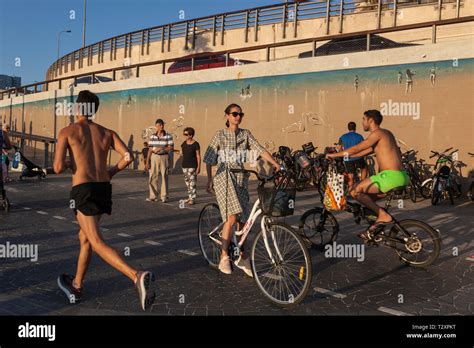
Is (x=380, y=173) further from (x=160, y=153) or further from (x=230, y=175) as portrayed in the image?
(x=160, y=153)

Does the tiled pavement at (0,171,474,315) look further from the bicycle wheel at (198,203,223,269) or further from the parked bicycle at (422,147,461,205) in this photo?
the parked bicycle at (422,147,461,205)

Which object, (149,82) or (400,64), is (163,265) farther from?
(149,82)

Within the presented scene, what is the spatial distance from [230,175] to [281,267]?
52.8 inches

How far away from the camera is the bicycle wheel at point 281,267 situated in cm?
434

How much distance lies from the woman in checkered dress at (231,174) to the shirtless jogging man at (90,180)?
132 centimetres

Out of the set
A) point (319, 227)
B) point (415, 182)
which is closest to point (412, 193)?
point (415, 182)

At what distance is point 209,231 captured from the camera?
19.9 ft

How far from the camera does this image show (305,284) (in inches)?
169

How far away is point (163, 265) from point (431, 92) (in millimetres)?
10052

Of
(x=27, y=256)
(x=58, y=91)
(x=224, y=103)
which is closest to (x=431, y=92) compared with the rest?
(x=224, y=103)

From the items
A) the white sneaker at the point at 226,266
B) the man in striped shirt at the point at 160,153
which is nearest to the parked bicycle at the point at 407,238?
the white sneaker at the point at 226,266

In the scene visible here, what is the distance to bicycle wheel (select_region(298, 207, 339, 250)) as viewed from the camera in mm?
6871

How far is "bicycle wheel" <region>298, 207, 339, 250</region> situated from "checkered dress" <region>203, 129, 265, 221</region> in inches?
71.1

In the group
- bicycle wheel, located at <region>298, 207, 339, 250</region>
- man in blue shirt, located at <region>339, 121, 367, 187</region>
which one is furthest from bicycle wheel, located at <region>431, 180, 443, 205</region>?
bicycle wheel, located at <region>298, 207, 339, 250</region>
